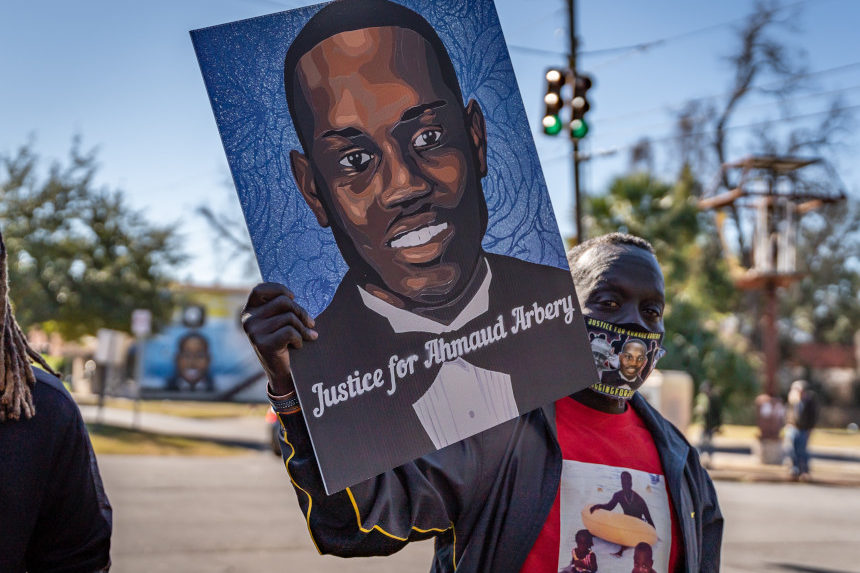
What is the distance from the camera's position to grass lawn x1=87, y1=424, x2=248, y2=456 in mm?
16875

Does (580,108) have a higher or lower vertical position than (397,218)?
lower

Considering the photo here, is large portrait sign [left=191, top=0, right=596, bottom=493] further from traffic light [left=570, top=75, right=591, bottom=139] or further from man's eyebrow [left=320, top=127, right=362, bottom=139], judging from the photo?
traffic light [left=570, top=75, right=591, bottom=139]

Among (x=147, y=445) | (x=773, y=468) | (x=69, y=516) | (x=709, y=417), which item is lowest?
(x=773, y=468)

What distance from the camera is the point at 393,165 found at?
173 cm

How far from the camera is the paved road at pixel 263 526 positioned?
300 inches

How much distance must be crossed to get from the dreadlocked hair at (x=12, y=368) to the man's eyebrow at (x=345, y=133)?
82 centimetres

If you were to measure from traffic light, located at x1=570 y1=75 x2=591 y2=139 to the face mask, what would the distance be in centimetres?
1066

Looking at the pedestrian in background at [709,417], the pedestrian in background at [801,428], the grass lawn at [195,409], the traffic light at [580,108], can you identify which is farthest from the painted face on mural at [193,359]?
the traffic light at [580,108]

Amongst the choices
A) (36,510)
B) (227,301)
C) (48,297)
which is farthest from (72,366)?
(36,510)

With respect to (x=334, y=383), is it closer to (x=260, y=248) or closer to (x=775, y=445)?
(x=260, y=248)

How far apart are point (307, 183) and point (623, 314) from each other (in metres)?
0.91

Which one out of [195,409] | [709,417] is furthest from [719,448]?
[195,409]

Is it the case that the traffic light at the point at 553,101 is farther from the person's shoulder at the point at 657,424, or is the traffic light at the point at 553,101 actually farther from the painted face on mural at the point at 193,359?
the painted face on mural at the point at 193,359

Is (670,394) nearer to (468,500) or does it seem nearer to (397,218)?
(468,500)
